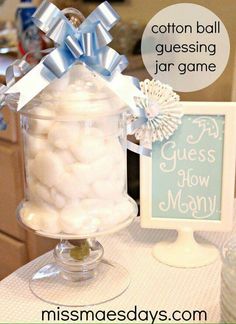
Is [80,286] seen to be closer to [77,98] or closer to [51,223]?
[51,223]

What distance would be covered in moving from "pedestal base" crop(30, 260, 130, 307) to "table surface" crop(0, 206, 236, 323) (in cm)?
1

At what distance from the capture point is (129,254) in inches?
34.6

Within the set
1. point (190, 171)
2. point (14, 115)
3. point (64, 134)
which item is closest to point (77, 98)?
point (64, 134)

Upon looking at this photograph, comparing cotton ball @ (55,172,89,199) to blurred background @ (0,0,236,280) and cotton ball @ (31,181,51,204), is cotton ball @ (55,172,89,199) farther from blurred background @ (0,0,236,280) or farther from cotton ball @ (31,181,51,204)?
blurred background @ (0,0,236,280)

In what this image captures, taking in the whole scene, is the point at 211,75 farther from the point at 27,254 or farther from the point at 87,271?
the point at 27,254

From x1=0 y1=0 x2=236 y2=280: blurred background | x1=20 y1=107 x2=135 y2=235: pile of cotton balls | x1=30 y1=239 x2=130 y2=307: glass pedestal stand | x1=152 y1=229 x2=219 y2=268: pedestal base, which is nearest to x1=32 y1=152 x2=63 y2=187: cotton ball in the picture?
x1=20 y1=107 x2=135 y2=235: pile of cotton balls

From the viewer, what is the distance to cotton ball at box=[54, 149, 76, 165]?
69cm

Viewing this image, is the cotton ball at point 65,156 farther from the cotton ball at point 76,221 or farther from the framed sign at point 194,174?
the framed sign at point 194,174

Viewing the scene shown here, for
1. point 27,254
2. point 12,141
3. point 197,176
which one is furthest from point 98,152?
point 27,254

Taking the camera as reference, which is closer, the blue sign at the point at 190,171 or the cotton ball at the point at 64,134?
the cotton ball at the point at 64,134

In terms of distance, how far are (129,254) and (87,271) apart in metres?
0.10

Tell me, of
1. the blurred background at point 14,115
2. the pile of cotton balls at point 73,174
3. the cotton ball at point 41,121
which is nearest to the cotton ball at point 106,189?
the pile of cotton balls at point 73,174

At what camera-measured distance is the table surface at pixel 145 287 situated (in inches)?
28.4

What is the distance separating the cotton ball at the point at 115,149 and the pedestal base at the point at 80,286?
196 millimetres
